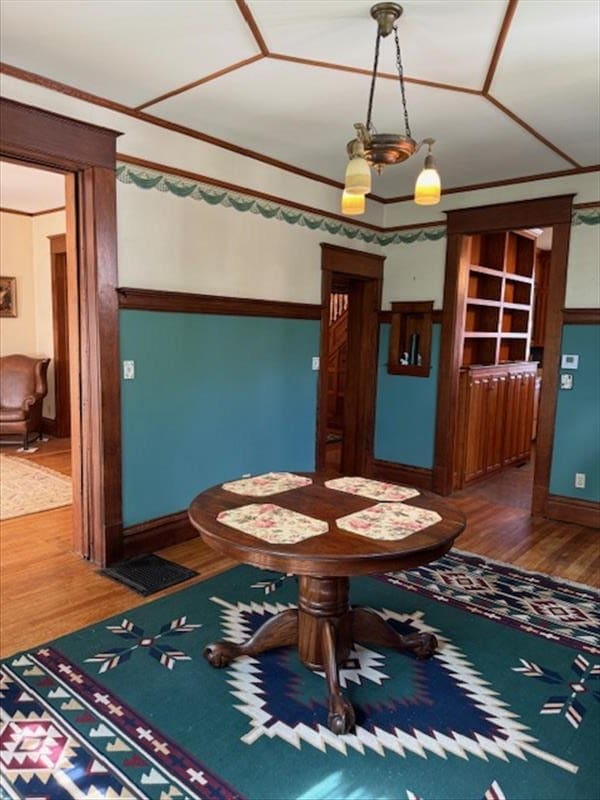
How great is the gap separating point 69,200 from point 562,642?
3375mm

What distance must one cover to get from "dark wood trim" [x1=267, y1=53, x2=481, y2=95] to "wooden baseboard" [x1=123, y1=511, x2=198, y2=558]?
2.66 m

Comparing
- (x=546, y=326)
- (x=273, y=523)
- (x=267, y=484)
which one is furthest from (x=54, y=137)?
(x=546, y=326)

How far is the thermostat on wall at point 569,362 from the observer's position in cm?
414

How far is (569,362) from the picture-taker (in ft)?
13.7

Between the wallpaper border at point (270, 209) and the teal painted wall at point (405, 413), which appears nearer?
the wallpaper border at point (270, 209)

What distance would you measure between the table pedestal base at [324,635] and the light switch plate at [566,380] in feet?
8.41

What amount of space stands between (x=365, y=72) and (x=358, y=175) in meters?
0.86

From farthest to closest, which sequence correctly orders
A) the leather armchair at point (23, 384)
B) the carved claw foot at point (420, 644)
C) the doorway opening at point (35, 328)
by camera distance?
the leather armchair at point (23, 384) → the doorway opening at point (35, 328) → the carved claw foot at point (420, 644)

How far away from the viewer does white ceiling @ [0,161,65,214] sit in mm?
4785

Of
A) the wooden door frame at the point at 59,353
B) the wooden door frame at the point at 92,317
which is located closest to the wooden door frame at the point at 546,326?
the wooden door frame at the point at 92,317

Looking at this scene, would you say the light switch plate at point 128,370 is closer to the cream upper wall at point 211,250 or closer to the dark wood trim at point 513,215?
the cream upper wall at point 211,250

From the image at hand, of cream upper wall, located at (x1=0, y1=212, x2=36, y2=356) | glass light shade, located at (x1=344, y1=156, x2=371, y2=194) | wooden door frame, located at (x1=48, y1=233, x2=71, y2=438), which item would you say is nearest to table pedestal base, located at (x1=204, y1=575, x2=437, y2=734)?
glass light shade, located at (x1=344, y1=156, x2=371, y2=194)

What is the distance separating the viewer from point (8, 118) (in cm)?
265

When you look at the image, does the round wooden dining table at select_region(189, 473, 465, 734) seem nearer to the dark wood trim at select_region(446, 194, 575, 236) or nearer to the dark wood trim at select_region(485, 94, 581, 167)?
the dark wood trim at select_region(485, 94, 581, 167)
